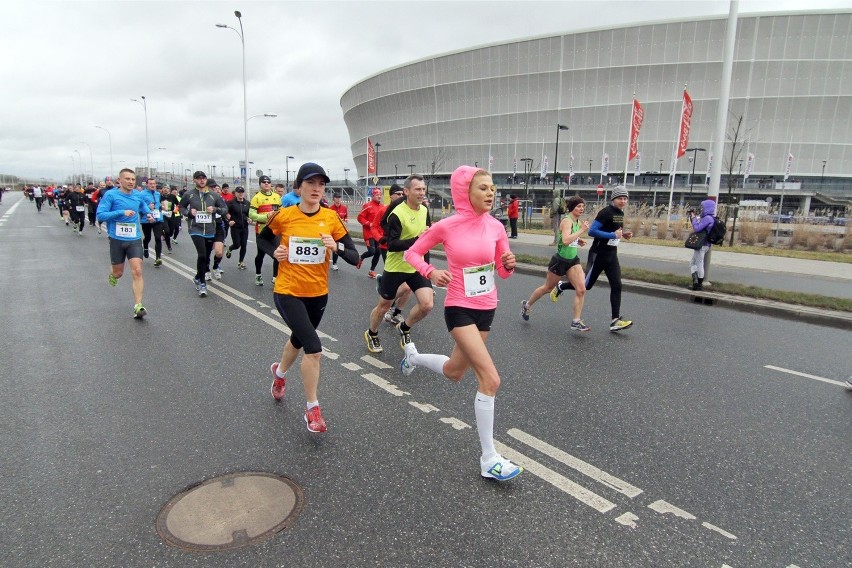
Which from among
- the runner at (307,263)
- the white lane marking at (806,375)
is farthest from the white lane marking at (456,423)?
the white lane marking at (806,375)

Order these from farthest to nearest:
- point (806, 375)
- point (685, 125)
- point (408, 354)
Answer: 1. point (685, 125)
2. point (806, 375)
3. point (408, 354)

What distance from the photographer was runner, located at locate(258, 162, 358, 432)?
3955 mm

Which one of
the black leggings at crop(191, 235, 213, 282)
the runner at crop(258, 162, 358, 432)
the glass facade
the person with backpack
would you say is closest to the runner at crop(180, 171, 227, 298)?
the black leggings at crop(191, 235, 213, 282)

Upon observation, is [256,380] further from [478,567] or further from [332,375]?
[478,567]

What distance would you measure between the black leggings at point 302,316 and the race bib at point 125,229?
4.72m

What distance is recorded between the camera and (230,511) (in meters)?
2.97

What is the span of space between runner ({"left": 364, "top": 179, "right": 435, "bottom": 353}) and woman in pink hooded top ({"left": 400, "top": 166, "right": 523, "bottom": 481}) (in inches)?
84.2

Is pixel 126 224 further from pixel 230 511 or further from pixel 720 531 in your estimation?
pixel 720 531

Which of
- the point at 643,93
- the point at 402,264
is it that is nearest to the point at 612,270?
the point at 402,264

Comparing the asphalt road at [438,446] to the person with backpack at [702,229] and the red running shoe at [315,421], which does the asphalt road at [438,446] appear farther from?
the person with backpack at [702,229]

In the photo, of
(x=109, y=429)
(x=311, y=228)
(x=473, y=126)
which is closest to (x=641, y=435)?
(x=311, y=228)

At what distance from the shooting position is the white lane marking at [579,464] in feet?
10.7

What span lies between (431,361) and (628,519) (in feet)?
6.10

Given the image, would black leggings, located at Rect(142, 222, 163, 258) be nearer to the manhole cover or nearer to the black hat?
the black hat
